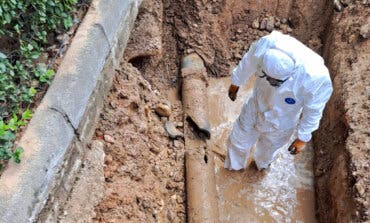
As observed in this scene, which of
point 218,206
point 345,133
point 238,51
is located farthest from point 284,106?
point 238,51

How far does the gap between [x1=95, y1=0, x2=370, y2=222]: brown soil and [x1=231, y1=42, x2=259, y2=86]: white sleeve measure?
95cm

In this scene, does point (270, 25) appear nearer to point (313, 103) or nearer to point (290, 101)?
point (290, 101)

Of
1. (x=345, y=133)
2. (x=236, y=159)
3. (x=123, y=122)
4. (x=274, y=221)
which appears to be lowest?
(x=274, y=221)

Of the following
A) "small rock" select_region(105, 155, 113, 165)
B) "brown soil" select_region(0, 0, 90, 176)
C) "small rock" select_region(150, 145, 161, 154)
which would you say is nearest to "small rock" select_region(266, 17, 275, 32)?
"small rock" select_region(150, 145, 161, 154)

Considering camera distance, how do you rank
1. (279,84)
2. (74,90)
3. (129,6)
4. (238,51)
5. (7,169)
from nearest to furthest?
(7,169)
(74,90)
(279,84)
(129,6)
(238,51)

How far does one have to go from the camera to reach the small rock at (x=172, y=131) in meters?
4.18

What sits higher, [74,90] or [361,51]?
[74,90]

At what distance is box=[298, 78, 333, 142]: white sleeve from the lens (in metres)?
3.09

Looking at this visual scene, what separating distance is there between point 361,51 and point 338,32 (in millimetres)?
556

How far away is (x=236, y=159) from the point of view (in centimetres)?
429

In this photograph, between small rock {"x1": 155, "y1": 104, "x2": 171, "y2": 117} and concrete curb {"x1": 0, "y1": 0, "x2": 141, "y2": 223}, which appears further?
small rock {"x1": 155, "y1": 104, "x2": 171, "y2": 117}

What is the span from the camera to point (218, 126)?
15.9 ft

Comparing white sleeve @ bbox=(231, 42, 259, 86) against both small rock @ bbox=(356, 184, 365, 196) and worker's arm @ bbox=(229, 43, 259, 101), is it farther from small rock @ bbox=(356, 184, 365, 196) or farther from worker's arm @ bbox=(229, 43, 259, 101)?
small rock @ bbox=(356, 184, 365, 196)

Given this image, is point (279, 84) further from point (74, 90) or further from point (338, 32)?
point (338, 32)
